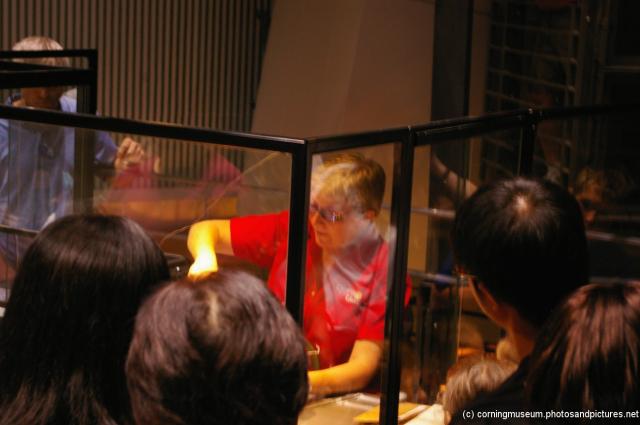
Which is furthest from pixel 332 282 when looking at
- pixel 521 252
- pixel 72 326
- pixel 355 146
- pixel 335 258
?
pixel 72 326

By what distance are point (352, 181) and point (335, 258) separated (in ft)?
0.48

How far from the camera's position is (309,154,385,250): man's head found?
167 centimetres

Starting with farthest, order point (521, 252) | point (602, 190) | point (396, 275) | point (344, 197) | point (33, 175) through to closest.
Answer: point (602, 190) < point (33, 175) < point (396, 275) < point (344, 197) < point (521, 252)

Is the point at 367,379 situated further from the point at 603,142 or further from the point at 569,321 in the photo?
the point at 603,142

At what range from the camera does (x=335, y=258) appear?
178cm

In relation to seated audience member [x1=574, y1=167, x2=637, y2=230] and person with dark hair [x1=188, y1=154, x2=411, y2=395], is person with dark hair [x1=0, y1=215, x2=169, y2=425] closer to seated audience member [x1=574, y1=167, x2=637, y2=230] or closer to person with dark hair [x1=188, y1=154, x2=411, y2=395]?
person with dark hair [x1=188, y1=154, x2=411, y2=395]

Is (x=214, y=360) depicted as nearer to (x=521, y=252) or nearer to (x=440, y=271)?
(x=521, y=252)

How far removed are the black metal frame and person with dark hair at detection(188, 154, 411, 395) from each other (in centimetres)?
3

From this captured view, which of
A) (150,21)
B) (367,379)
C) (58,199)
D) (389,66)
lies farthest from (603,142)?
(150,21)

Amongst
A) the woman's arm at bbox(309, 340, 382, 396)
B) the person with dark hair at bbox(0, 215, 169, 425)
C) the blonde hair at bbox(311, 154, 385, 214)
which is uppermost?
the blonde hair at bbox(311, 154, 385, 214)

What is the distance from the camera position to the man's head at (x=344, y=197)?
5.49 ft

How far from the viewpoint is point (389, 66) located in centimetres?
601

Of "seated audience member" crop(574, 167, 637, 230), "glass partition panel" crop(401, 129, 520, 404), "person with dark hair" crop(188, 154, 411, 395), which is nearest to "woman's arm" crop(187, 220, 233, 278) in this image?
"person with dark hair" crop(188, 154, 411, 395)

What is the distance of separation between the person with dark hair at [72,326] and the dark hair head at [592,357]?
0.50 meters
